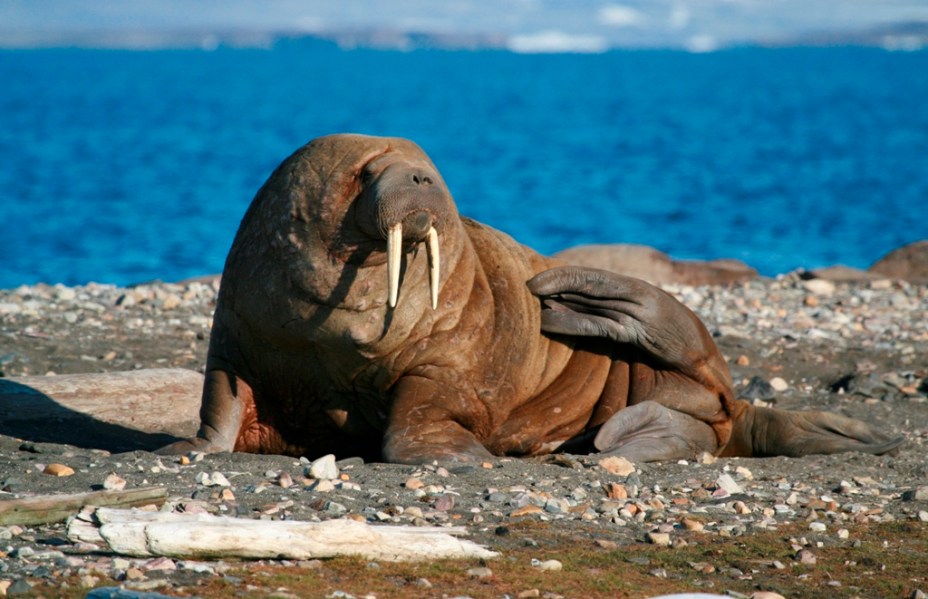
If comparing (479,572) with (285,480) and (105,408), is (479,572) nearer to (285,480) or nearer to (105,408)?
(285,480)

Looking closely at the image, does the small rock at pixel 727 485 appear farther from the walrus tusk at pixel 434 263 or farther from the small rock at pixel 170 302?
the small rock at pixel 170 302

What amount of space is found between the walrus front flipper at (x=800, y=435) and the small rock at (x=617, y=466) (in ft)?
4.26

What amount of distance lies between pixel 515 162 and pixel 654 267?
33.3 metres

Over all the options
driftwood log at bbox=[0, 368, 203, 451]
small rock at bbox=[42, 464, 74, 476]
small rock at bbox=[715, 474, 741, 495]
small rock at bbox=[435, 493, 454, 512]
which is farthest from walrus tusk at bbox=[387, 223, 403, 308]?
driftwood log at bbox=[0, 368, 203, 451]

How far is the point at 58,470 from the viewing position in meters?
5.66

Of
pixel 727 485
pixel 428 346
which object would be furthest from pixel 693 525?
pixel 428 346

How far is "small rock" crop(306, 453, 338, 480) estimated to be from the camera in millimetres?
5711

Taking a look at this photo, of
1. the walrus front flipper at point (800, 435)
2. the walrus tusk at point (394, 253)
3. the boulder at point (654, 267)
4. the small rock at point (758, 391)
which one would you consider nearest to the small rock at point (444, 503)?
the walrus tusk at point (394, 253)

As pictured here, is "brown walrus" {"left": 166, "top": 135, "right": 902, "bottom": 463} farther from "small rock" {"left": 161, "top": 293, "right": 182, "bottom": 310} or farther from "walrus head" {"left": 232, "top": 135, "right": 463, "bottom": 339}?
"small rock" {"left": 161, "top": 293, "right": 182, "bottom": 310}

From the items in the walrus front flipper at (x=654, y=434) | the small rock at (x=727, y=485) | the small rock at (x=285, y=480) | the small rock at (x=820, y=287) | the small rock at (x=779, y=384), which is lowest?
the small rock at (x=285, y=480)

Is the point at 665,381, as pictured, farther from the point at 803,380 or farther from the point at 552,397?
the point at 803,380

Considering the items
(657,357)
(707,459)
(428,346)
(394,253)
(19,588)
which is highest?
(394,253)

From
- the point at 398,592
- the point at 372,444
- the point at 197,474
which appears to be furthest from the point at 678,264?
the point at 398,592

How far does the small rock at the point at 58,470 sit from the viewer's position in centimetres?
564
